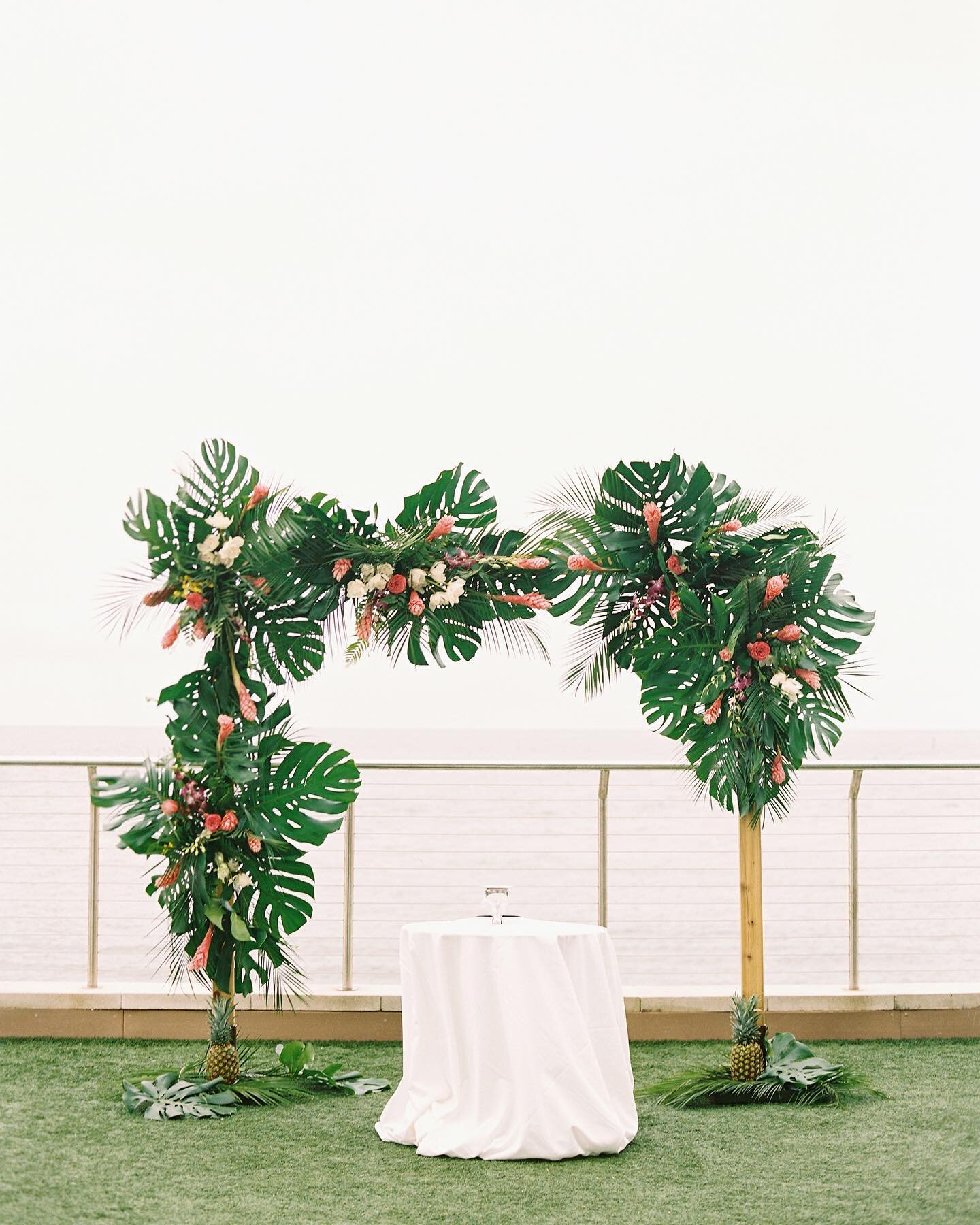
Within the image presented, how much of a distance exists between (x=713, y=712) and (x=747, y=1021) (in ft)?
4.29

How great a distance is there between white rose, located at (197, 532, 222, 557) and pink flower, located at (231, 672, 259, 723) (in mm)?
549

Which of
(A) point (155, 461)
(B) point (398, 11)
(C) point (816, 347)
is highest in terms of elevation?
(B) point (398, 11)

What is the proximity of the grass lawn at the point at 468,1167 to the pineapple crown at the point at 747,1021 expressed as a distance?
0.29m

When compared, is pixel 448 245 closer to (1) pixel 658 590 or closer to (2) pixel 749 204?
(2) pixel 749 204

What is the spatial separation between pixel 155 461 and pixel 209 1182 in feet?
Result: 52.5

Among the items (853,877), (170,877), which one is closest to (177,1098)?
(170,877)

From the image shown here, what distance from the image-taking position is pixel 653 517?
5543mm

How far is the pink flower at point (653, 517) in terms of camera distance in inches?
218

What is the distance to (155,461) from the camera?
1900 centimetres

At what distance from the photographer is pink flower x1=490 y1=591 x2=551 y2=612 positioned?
5.56 metres

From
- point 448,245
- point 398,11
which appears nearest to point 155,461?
point 448,245

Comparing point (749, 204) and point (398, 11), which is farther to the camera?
point (749, 204)

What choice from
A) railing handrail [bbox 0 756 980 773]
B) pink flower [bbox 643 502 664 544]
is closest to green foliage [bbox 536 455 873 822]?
pink flower [bbox 643 502 664 544]

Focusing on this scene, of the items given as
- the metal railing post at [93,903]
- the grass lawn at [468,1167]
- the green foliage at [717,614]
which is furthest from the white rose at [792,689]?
the metal railing post at [93,903]
